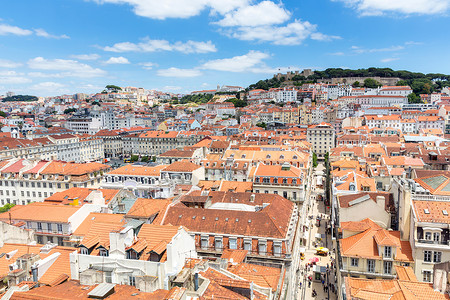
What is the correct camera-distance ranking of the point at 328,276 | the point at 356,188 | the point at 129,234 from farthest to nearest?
the point at 356,188
the point at 328,276
the point at 129,234

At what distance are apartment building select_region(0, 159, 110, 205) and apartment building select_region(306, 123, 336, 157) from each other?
8574 centimetres

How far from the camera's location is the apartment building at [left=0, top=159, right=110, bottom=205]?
56844mm

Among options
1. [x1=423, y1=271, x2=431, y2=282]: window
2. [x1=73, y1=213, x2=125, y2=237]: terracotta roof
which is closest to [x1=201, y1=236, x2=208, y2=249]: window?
[x1=73, y1=213, x2=125, y2=237]: terracotta roof

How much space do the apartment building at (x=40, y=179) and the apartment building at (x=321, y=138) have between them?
85.7 m

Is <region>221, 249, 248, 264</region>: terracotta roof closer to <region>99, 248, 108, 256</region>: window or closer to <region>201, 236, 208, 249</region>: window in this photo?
<region>201, 236, 208, 249</region>: window

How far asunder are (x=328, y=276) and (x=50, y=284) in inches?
1173

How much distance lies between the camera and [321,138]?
409 ft

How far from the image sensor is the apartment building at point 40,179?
56844 mm

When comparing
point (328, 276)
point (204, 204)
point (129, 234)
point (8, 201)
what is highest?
point (129, 234)

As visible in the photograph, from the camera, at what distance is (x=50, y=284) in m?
21.6

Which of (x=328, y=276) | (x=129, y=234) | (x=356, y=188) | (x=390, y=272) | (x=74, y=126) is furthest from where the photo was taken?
(x=74, y=126)

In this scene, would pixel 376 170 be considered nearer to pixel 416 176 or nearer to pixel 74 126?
pixel 416 176

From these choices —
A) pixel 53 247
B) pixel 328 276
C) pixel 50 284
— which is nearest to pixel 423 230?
pixel 328 276

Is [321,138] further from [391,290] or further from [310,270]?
[391,290]
